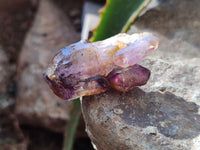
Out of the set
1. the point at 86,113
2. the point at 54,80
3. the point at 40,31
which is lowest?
the point at 86,113

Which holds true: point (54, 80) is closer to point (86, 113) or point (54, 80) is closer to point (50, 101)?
point (86, 113)

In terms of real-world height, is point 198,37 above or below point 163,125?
above

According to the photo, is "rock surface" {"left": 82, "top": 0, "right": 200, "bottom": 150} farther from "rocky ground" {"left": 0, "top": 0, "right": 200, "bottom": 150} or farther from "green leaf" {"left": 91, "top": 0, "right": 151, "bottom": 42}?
"green leaf" {"left": 91, "top": 0, "right": 151, "bottom": 42}

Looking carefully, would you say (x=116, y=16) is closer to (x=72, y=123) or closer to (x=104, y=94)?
(x=104, y=94)

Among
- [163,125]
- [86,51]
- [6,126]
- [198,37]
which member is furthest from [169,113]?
[6,126]

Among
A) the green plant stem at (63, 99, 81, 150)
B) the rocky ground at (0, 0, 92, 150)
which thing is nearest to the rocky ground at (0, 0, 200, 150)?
the rocky ground at (0, 0, 92, 150)
